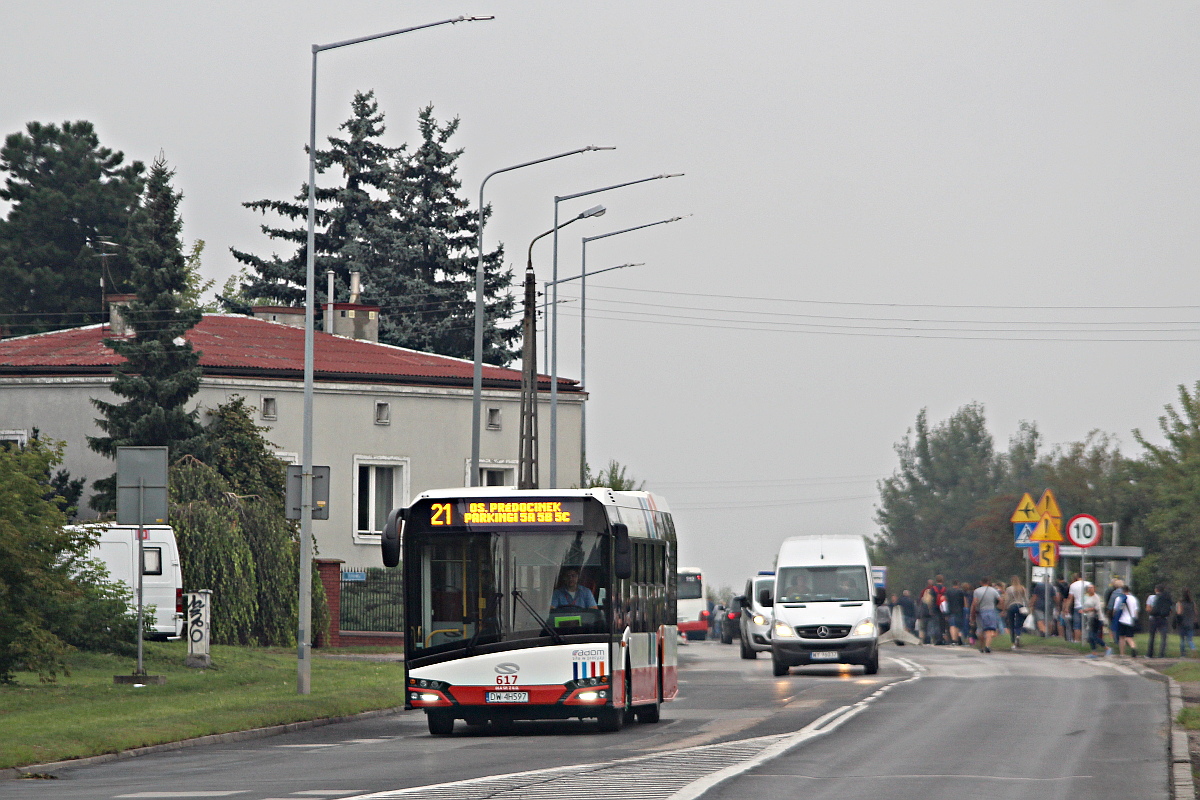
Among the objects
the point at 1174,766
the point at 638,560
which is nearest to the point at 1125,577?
the point at 638,560

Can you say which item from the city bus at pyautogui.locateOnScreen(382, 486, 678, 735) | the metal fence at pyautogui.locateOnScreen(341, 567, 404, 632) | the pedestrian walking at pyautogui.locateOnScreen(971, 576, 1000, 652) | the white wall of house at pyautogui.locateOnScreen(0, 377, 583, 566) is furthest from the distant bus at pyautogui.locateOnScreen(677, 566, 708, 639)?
the city bus at pyautogui.locateOnScreen(382, 486, 678, 735)

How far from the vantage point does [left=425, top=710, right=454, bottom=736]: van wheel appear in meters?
20.2

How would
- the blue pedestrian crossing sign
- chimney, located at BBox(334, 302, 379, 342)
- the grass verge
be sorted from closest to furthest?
1. the grass verge
2. the blue pedestrian crossing sign
3. chimney, located at BBox(334, 302, 379, 342)

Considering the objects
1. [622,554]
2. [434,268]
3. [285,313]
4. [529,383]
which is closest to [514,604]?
[622,554]

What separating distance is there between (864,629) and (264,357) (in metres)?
25.5

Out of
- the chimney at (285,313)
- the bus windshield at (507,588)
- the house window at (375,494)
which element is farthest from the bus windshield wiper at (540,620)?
the chimney at (285,313)

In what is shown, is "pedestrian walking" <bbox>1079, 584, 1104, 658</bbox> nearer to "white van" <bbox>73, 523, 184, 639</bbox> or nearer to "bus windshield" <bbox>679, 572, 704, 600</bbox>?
"white van" <bbox>73, 523, 184, 639</bbox>

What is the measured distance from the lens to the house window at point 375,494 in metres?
52.9

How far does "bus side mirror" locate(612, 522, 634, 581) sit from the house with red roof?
31492 mm

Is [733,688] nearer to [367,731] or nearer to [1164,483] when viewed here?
[367,731]

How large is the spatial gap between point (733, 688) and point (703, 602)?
3405 centimetres

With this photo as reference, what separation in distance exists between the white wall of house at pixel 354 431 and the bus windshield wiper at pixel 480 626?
3118 cm

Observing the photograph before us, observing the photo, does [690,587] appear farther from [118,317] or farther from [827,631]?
[827,631]

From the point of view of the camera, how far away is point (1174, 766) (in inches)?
597
